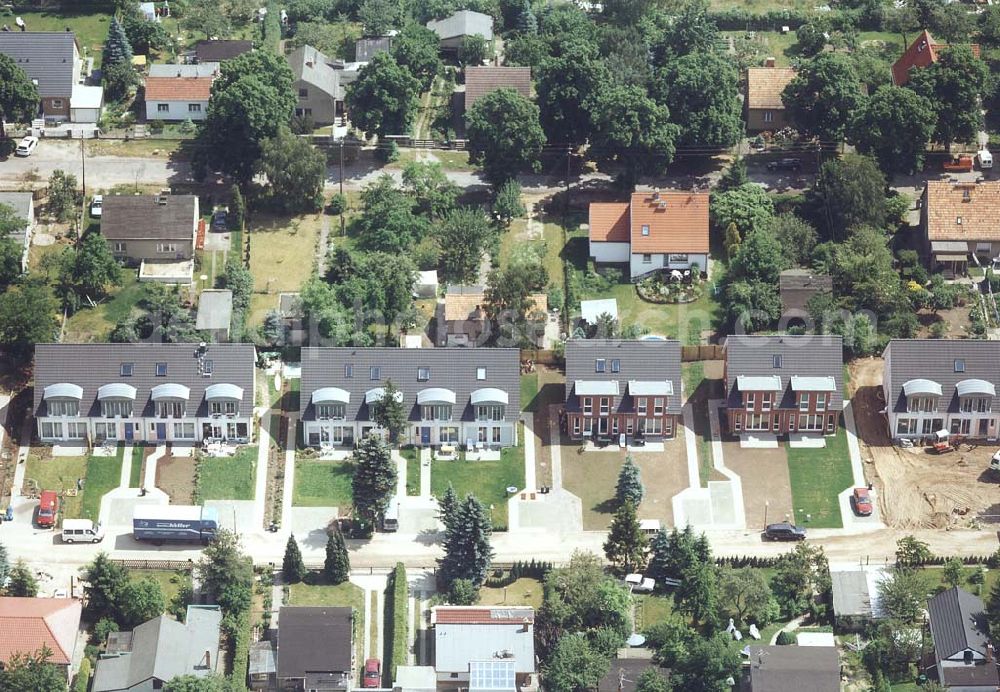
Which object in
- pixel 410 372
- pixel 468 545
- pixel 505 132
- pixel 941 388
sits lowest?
pixel 468 545

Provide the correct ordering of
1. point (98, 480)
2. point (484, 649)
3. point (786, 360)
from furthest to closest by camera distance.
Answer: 1. point (786, 360)
2. point (98, 480)
3. point (484, 649)

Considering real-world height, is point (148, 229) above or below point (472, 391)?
above

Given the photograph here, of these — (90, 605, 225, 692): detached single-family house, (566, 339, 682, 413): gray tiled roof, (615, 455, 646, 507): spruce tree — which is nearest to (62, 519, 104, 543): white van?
(90, 605, 225, 692): detached single-family house

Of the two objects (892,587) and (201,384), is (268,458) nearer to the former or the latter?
(201,384)

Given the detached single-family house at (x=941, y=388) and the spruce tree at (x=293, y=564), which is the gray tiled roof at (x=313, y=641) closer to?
the spruce tree at (x=293, y=564)

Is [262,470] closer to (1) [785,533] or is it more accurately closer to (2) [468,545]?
(2) [468,545]

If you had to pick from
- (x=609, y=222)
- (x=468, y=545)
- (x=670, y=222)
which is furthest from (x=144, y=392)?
(x=670, y=222)

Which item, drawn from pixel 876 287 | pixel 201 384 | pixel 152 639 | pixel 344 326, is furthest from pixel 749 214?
pixel 152 639
